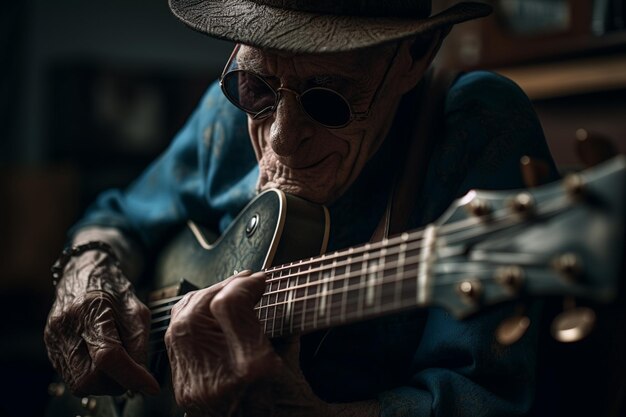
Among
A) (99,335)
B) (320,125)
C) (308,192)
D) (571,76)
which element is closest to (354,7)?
(320,125)

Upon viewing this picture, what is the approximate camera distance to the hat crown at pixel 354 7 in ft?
3.57

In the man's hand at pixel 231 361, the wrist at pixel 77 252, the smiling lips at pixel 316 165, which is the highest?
the smiling lips at pixel 316 165

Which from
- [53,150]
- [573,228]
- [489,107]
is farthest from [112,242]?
[53,150]

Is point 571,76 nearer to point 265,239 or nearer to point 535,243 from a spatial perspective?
point 265,239

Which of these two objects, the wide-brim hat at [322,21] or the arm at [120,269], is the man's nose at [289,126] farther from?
the arm at [120,269]

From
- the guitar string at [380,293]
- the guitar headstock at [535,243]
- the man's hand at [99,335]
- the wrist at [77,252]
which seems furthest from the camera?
the wrist at [77,252]

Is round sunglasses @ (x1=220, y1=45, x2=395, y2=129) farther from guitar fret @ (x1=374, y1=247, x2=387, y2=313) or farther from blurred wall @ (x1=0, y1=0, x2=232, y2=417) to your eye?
blurred wall @ (x1=0, y1=0, x2=232, y2=417)

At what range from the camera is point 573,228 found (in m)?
0.72

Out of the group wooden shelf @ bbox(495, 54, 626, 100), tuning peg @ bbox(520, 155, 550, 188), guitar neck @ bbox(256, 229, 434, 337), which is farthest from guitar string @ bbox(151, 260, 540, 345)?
wooden shelf @ bbox(495, 54, 626, 100)

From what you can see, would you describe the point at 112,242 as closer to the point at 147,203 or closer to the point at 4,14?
the point at 147,203

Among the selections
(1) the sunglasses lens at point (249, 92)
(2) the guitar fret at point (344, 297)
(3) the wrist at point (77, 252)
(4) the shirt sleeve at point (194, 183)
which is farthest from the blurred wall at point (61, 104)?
(2) the guitar fret at point (344, 297)

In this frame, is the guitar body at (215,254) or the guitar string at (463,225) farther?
the guitar body at (215,254)

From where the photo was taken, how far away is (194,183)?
154 centimetres

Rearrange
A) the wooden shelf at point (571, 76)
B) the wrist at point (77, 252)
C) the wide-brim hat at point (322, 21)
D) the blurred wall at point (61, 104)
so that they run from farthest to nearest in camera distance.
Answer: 1. the blurred wall at point (61, 104)
2. the wooden shelf at point (571, 76)
3. the wrist at point (77, 252)
4. the wide-brim hat at point (322, 21)
